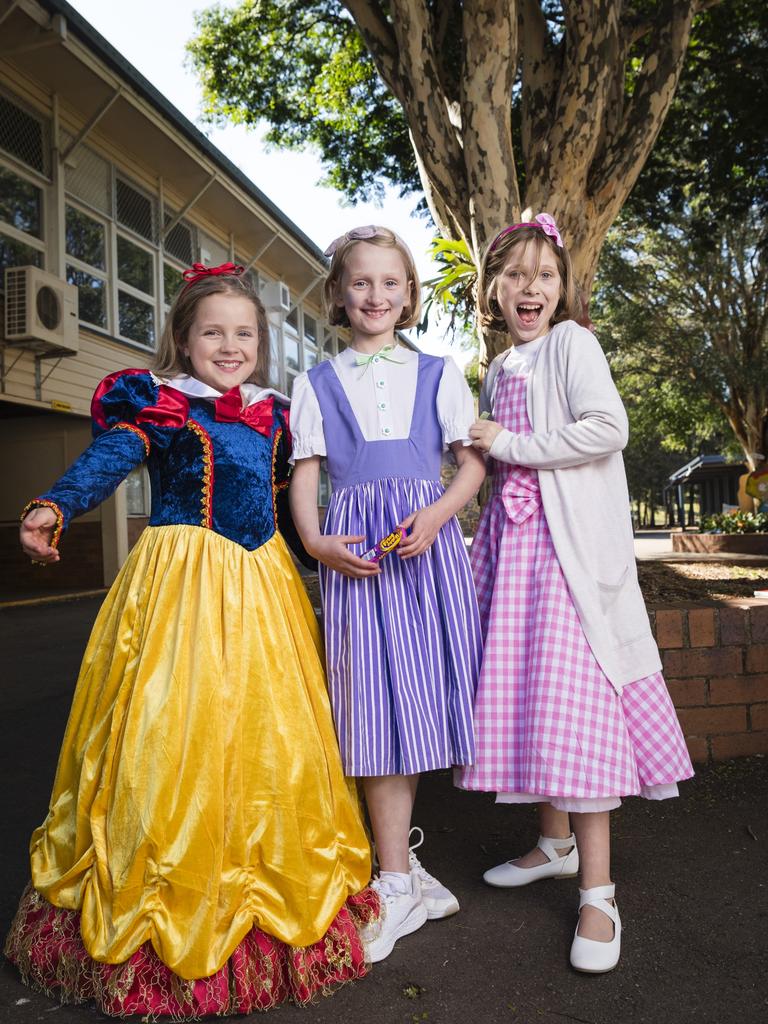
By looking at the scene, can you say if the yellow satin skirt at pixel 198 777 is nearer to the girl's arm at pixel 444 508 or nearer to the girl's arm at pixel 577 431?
the girl's arm at pixel 444 508

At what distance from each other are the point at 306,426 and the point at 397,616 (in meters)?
0.60

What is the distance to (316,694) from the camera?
7.25 ft

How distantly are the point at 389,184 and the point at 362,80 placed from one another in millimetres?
1184

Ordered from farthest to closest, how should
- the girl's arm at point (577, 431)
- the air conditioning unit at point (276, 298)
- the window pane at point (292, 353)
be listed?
1. the window pane at point (292, 353)
2. the air conditioning unit at point (276, 298)
3. the girl's arm at point (577, 431)

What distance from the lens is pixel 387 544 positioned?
7.00 feet


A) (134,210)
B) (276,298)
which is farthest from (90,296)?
(276,298)

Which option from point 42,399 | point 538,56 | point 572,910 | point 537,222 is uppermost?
point 538,56

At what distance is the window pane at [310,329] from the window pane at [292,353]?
1090 millimetres

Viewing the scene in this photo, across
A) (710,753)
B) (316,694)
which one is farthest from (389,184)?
(316,694)

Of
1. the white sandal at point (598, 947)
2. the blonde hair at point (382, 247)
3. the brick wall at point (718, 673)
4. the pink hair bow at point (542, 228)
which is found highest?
the pink hair bow at point (542, 228)

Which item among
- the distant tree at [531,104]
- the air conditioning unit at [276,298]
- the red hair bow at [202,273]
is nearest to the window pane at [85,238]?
the air conditioning unit at [276,298]

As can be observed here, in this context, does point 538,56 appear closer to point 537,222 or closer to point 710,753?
point 537,222

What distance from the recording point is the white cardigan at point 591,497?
2.27m

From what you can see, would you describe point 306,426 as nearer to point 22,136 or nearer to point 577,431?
point 577,431
